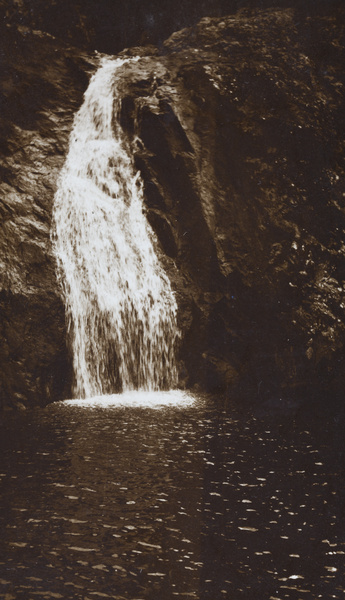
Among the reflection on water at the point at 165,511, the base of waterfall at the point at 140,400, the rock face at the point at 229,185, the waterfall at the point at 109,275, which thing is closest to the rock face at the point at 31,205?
the rock face at the point at 229,185

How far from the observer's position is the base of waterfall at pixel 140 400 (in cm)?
841

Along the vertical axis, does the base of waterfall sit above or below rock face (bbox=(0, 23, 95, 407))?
below

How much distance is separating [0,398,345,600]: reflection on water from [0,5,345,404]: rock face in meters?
2.68

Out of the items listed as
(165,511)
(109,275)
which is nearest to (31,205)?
(109,275)

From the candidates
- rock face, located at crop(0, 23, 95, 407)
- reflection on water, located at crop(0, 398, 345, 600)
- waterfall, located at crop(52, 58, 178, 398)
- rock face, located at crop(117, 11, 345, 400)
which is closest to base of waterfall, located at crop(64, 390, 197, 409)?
waterfall, located at crop(52, 58, 178, 398)

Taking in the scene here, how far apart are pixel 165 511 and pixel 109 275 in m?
5.76

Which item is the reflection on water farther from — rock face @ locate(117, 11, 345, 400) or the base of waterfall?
rock face @ locate(117, 11, 345, 400)

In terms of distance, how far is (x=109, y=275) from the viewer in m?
9.98

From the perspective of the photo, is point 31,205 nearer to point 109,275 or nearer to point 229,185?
point 109,275

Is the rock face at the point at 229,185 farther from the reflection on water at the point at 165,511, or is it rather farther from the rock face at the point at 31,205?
the reflection on water at the point at 165,511

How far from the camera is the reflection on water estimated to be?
12.3ft

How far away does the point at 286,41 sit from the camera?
11812 millimetres

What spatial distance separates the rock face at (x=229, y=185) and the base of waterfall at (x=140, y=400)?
61 cm

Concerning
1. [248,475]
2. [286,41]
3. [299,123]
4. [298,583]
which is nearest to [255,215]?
[299,123]
